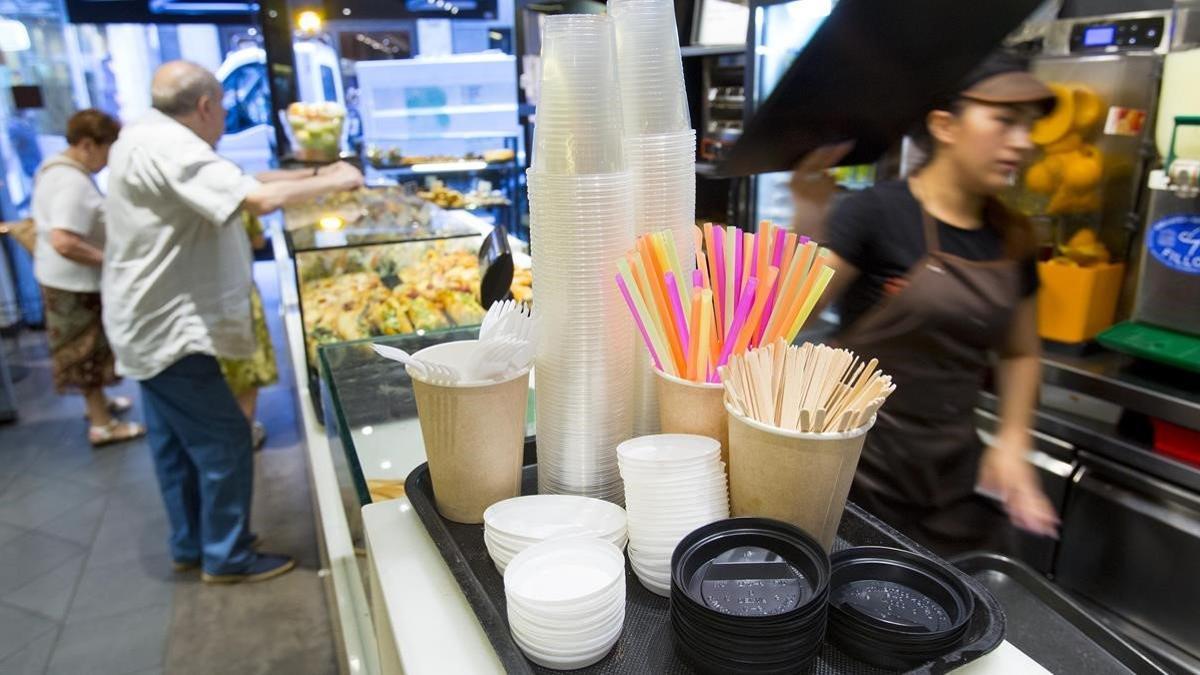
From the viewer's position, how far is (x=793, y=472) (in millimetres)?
750

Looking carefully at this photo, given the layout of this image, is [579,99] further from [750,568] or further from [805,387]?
[750,568]

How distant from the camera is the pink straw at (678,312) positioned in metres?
0.82

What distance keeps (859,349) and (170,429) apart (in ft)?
8.20

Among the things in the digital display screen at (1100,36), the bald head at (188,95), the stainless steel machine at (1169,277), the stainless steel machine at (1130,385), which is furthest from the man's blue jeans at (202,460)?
the digital display screen at (1100,36)

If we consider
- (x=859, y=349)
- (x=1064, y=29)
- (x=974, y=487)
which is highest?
(x=1064, y=29)

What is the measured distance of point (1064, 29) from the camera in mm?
2277

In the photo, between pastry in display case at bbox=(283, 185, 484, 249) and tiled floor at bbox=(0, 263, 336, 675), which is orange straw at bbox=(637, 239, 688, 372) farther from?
tiled floor at bbox=(0, 263, 336, 675)

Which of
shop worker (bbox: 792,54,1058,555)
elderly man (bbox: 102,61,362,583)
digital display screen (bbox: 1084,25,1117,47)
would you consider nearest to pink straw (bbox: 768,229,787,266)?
shop worker (bbox: 792,54,1058,555)

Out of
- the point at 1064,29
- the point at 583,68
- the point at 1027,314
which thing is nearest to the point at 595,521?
the point at 583,68

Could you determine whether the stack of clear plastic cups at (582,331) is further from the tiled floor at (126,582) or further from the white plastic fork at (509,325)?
the tiled floor at (126,582)

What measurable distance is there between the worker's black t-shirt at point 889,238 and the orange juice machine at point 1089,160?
63 cm

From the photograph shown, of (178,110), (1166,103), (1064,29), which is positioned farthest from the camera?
(178,110)

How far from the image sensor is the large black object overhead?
96 cm

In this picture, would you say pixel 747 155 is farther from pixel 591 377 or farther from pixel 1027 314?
pixel 1027 314
